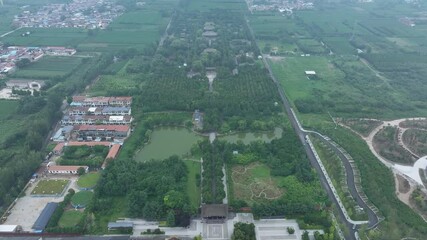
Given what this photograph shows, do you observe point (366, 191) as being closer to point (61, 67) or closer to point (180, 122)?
point (180, 122)

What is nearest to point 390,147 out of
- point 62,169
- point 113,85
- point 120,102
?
point 120,102

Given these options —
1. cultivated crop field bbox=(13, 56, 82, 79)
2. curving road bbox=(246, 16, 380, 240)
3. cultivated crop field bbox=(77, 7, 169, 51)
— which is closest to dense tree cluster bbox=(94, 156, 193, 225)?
curving road bbox=(246, 16, 380, 240)

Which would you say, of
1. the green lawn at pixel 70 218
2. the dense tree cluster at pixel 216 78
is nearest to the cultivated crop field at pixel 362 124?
the dense tree cluster at pixel 216 78

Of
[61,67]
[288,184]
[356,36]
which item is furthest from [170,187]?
[356,36]

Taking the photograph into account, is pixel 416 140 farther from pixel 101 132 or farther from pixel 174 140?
pixel 101 132

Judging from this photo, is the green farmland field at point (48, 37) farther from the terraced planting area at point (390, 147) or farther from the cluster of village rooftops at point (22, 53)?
the terraced planting area at point (390, 147)

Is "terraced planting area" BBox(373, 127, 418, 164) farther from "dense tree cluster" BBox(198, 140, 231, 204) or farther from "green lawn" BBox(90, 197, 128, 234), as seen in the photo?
"green lawn" BBox(90, 197, 128, 234)
